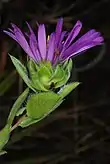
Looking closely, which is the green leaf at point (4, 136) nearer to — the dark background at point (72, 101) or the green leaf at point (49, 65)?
the green leaf at point (49, 65)

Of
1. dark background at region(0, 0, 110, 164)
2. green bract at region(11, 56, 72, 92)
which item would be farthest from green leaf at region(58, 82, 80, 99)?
dark background at region(0, 0, 110, 164)

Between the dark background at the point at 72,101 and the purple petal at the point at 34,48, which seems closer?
the purple petal at the point at 34,48

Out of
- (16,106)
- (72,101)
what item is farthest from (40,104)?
(72,101)

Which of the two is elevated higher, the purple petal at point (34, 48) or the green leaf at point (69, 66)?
the purple petal at point (34, 48)

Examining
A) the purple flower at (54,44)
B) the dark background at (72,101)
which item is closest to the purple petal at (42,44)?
the purple flower at (54,44)

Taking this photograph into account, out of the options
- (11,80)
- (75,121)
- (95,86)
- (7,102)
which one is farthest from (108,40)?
(11,80)
